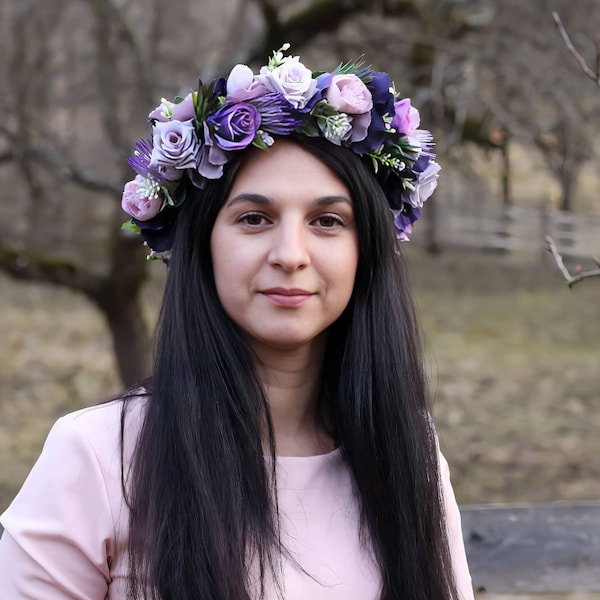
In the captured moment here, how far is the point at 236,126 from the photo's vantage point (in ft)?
5.26

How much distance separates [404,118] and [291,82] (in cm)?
24

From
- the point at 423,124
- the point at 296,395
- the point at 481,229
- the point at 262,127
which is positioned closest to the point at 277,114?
the point at 262,127

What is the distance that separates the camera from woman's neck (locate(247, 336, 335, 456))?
1.72 m

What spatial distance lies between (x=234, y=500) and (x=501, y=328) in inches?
382

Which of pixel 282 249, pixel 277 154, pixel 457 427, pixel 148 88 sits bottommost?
pixel 457 427

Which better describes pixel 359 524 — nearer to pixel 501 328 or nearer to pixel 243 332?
pixel 243 332

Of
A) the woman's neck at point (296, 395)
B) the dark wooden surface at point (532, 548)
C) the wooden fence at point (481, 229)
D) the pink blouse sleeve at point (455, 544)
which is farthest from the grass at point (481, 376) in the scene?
the woman's neck at point (296, 395)

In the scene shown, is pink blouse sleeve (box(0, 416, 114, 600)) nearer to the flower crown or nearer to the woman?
the woman

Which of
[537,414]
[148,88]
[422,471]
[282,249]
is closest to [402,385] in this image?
[422,471]

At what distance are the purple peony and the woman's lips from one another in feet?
0.85

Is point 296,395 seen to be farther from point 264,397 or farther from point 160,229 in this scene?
point 160,229

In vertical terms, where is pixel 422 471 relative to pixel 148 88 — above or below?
below

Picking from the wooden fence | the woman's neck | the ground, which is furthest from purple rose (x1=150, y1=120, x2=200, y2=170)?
the wooden fence

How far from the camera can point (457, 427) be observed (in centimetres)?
719
